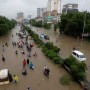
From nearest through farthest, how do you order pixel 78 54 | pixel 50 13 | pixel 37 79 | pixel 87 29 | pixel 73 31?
1. pixel 37 79
2. pixel 78 54
3. pixel 87 29
4. pixel 73 31
5. pixel 50 13

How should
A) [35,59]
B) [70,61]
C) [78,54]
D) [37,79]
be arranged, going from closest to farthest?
[37,79]
[70,61]
[78,54]
[35,59]

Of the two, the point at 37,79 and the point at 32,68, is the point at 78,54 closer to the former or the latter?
the point at 32,68

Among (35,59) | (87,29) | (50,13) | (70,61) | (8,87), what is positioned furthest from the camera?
(50,13)

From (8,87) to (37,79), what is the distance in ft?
10.8

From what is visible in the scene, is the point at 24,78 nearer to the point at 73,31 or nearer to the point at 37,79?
the point at 37,79

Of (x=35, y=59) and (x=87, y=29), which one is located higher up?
(x=87, y=29)

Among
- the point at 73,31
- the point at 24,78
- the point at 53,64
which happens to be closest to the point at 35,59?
the point at 53,64

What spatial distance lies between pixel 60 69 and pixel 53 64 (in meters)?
2.31

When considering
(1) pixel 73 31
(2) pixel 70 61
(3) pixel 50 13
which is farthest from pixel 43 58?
(3) pixel 50 13

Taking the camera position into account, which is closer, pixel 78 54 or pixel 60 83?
pixel 60 83

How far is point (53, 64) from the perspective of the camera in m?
25.4

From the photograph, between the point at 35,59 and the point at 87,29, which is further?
the point at 87,29

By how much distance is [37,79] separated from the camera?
789 inches

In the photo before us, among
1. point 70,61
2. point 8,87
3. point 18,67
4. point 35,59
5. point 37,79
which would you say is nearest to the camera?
point 8,87
